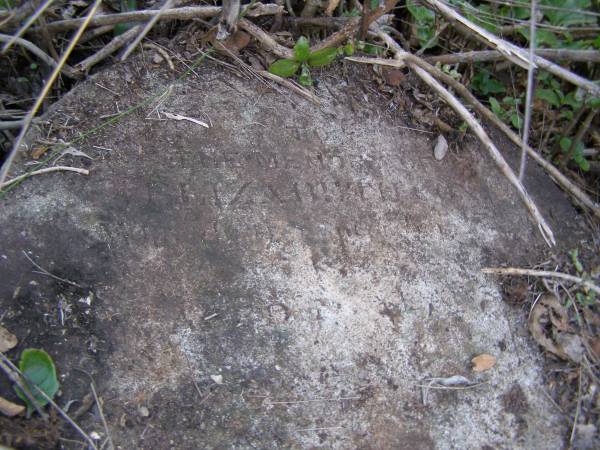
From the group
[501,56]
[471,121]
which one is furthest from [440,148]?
[501,56]

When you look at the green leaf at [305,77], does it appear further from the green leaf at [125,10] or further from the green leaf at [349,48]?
the green leaf at [125,10]

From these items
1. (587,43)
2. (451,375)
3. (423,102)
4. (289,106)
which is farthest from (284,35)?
(451,375)

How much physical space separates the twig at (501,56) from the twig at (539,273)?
2.75ft

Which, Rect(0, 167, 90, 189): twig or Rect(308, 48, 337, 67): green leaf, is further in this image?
Rect(308, 48, 337, 67): green leaf

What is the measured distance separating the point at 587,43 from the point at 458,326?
1.25 meters

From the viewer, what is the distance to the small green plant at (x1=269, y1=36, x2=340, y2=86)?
182cm

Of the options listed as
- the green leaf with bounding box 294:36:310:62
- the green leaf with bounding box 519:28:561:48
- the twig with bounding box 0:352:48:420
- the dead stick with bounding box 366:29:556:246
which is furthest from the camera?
the green leaf with bounding box 519:28:561:48

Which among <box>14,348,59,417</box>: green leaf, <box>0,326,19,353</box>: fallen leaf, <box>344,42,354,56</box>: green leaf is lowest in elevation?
<box>14,348,59,417</box>: green leaf

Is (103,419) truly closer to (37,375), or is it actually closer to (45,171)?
(37,375)

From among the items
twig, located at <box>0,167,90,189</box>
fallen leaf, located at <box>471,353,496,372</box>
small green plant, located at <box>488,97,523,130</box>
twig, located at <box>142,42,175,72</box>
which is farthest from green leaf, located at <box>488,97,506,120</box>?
twig, located at <box>0,167,90,189</box>

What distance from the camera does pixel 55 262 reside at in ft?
4.98

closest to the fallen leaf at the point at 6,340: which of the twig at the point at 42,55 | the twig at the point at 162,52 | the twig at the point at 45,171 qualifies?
the twig at the point at 45,171

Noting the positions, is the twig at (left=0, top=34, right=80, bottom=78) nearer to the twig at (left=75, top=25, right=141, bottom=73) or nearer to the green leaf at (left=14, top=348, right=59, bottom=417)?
the twig at (left=75, top=25, right=141, bottom=73)

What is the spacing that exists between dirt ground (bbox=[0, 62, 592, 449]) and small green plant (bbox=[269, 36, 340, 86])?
0.08 metres
